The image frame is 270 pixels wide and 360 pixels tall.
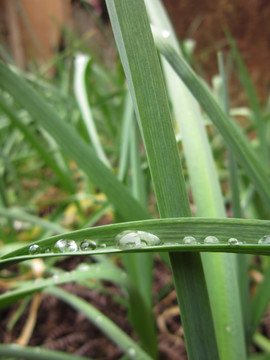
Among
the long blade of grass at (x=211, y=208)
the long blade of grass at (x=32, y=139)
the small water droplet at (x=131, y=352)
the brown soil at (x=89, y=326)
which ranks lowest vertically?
the brown soil at (x=89, y=326)

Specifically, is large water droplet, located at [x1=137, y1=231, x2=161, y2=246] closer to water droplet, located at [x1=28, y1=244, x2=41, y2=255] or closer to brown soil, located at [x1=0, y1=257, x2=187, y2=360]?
water droplet, located at [x1=28, y1=244, x2=41, y2=255]

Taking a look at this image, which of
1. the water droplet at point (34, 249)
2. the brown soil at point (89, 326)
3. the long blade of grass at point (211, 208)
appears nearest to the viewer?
the water droplet at point (34, 249)

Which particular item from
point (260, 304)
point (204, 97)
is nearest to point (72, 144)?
point (204, 97)

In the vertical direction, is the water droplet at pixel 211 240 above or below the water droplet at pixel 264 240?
above

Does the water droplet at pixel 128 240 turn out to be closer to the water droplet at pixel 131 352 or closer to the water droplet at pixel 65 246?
the water droplet at pixel 65 246

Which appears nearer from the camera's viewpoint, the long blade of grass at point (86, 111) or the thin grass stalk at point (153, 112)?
the thin grass stalk at point (153, 112)

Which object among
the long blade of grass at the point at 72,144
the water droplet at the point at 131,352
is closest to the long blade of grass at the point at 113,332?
the water droplet at the point at 131,352
